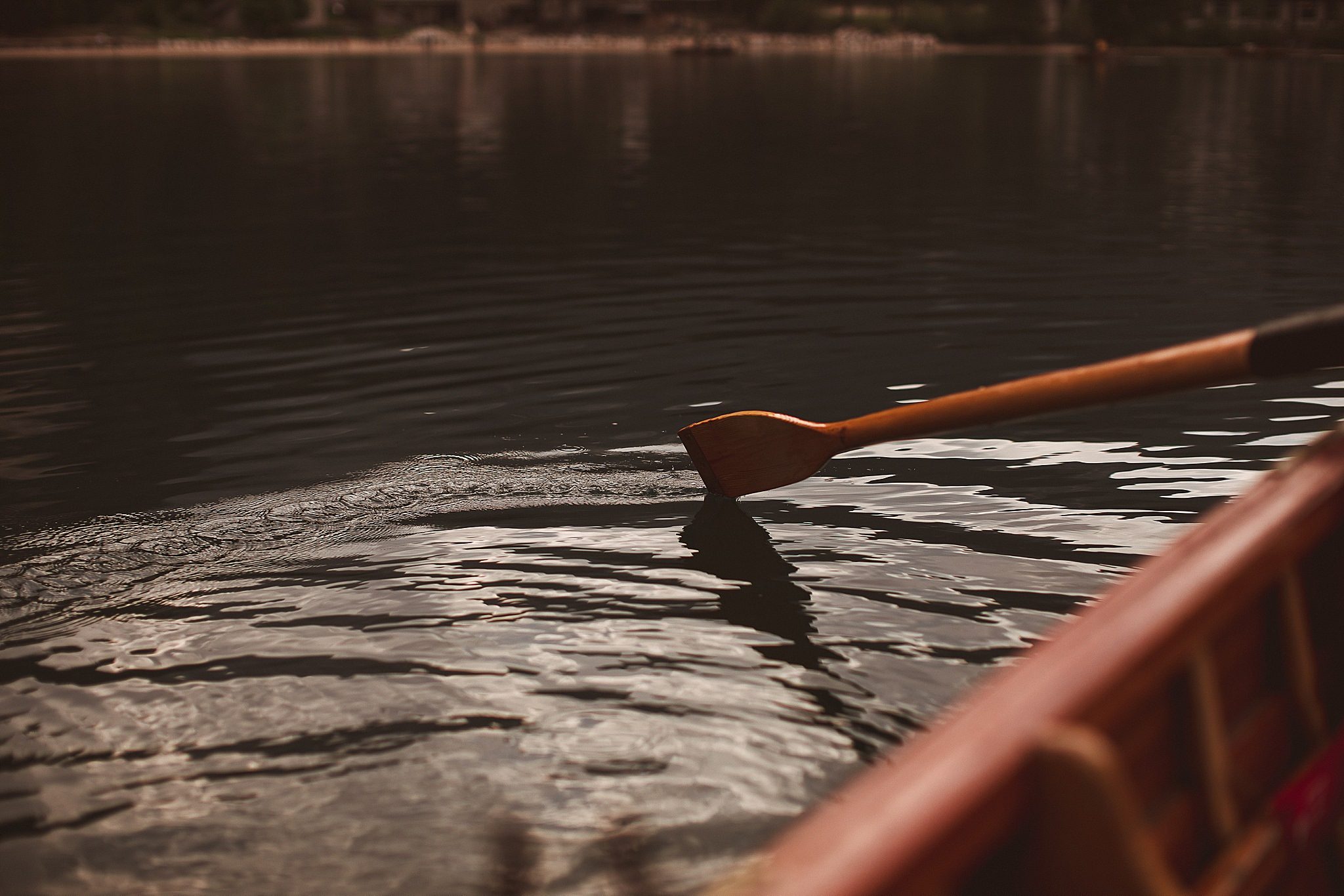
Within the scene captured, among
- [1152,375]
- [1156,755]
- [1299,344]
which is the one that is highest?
[1299,344]

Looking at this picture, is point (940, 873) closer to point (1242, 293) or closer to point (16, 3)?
point (1242, 293)

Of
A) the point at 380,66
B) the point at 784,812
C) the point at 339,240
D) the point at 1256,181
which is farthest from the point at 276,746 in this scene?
the point at 380,66

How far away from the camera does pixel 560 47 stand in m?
106

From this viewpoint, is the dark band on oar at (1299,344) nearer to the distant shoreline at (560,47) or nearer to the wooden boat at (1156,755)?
the wooden boat at (1156,755)

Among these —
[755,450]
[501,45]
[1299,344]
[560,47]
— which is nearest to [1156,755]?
[1299,344]

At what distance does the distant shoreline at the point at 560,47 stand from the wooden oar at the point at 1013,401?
7974 centimetres

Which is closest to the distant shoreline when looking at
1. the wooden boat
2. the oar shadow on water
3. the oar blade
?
the oar shadow on water

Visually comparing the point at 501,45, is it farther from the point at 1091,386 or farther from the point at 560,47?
the point at 1091,386

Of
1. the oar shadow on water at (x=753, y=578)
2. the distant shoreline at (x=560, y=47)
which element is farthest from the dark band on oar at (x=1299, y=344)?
the distant shoreline at (x=560, y=47)

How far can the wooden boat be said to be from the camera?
196 centimetres

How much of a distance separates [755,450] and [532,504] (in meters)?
1.47

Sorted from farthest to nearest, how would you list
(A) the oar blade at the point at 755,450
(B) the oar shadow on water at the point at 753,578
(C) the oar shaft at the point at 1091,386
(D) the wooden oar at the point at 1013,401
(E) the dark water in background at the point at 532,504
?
1. (A) the oar blade at the point at 755,450
2. (B) the oar shadow on water at the point at 753,578
3. (E) the dark water in background at the point at 532,504
4. (C) the oar shaft at the point at 1091,386
5. (D) the wooden oar at the point at 1013,401

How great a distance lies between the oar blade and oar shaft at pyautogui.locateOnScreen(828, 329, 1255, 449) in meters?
0.78

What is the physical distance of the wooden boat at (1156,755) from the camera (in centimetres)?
196
